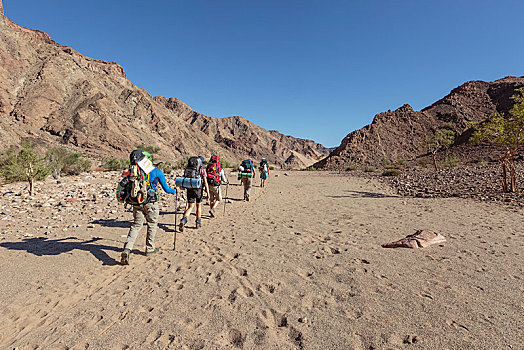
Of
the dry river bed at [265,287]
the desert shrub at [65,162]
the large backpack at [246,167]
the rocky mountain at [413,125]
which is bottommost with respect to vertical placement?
the dry river bed at [265,287]

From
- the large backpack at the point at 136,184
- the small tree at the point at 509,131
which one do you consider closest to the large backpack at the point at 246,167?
the large backpack at the point at 136,184

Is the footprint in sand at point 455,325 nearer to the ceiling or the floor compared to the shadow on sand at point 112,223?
nearer to the floor

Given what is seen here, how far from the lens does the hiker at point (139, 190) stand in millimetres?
4512

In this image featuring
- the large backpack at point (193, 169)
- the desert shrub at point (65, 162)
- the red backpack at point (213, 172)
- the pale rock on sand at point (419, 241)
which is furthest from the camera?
the desert shrub at point (65, 162)

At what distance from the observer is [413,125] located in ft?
184

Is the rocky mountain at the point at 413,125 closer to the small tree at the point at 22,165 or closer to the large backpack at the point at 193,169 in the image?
the small tree at the point at 22,165

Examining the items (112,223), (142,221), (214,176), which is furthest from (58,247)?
(214,176)

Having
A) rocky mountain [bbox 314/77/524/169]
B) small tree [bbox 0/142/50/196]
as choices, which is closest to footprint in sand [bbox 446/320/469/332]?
small tree [bbox 0/142/50/196]

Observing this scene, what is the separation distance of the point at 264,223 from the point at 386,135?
5589 cm

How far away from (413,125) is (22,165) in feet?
214

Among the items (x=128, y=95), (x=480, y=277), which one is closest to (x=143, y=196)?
(x=480, y=277)

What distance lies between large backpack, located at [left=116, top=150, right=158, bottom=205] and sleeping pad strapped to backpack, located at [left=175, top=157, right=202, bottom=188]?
1.88 meters

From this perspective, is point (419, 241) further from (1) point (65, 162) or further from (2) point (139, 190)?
(1) point (65, 162)

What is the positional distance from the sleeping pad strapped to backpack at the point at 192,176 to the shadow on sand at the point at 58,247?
7.20ft
